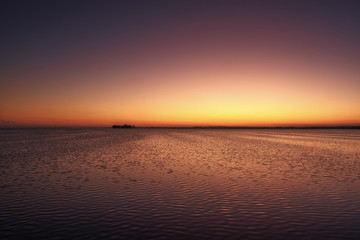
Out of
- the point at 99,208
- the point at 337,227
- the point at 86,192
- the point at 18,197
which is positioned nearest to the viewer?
the point at 337,227

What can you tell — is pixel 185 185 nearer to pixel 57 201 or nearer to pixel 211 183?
pixel 211 183

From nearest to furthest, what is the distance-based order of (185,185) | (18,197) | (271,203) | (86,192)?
(271,203) < (18,197) < (86,192) < (185,185)

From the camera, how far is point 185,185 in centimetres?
1900

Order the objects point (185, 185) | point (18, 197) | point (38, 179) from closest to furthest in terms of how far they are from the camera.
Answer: point (18, 197), point (185, 185), point (38, 179)

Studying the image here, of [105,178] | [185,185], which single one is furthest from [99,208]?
[105,178]

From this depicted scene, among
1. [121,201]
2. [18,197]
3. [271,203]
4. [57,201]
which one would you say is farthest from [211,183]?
[18,197]

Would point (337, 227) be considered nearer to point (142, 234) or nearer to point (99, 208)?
point (142, 234)

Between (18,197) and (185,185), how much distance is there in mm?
9863

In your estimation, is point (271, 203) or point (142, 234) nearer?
point (142, 234)

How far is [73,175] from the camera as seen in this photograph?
74.7 ft

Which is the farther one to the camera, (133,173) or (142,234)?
(133,173)

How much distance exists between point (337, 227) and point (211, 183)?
31.7 feet

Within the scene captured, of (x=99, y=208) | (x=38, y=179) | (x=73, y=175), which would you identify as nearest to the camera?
(x=99, y=208)

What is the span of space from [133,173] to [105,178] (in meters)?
2.98
